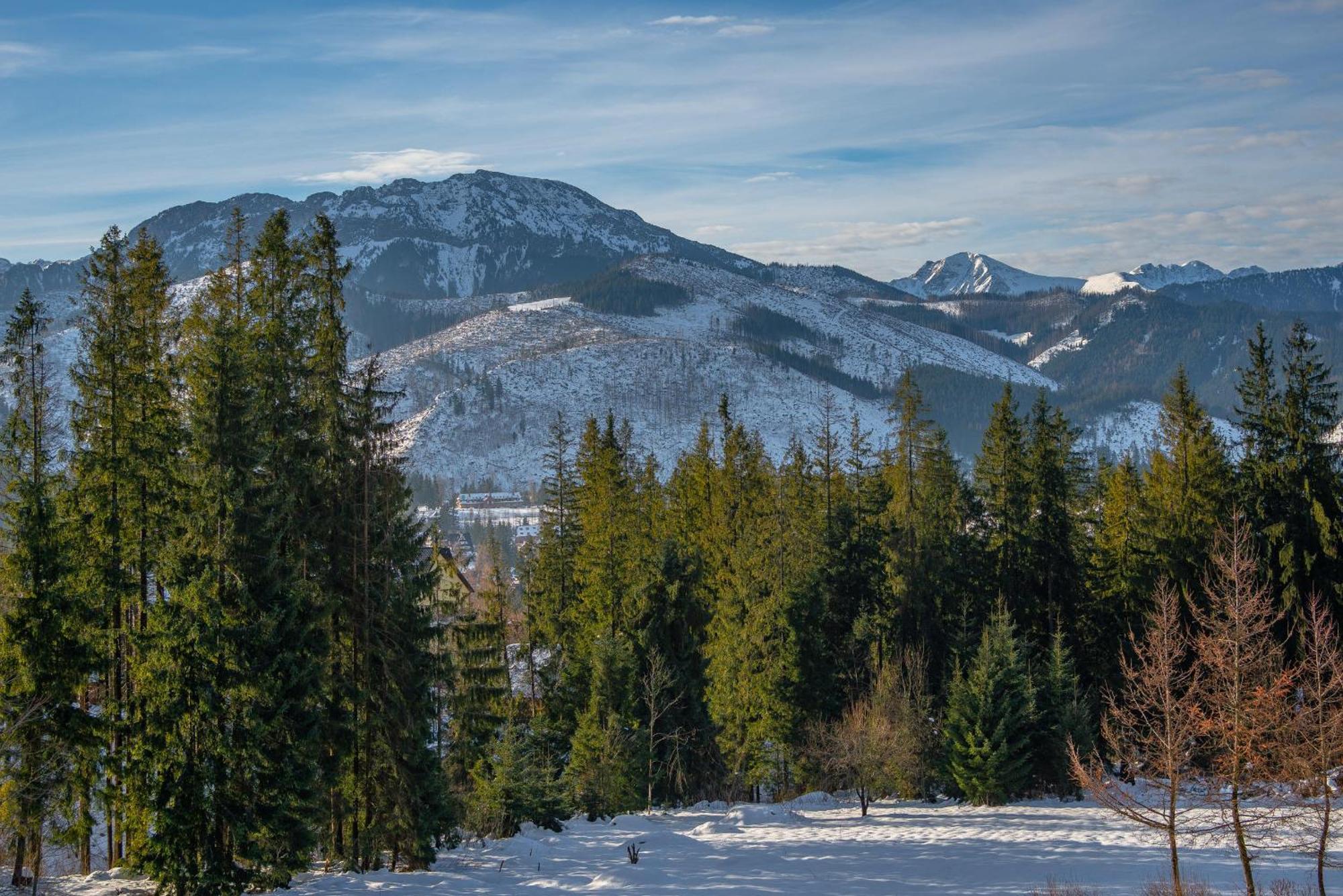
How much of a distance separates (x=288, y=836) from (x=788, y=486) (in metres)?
31.3

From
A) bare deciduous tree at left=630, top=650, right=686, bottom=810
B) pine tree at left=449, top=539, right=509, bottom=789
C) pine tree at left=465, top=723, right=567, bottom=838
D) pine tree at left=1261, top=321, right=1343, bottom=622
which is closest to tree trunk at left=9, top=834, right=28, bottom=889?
pine tree at left=465, top=723, right=567, bottom=838

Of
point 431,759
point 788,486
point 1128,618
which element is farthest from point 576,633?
point 1128,618

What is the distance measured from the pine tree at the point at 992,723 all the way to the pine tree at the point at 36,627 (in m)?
29.5

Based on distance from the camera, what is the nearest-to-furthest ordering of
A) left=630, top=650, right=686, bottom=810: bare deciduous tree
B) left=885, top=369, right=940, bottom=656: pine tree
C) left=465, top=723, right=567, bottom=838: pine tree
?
left=465, top=723, right=567, bottom=838: pine tree → left=630, top=650, right=686, bottom=810: bare deciduous tree → left=885, top=369, right=940, bottom=656: pine tree

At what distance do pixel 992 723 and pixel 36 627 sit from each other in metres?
31.8

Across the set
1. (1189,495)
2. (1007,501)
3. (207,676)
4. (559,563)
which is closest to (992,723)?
(1007,501)

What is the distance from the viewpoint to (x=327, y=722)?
2345cm

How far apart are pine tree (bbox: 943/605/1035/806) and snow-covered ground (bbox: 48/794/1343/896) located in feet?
4.33

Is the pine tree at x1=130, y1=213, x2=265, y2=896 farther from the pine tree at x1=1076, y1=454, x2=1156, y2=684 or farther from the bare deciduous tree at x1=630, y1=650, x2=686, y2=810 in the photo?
the pine tree at x1=1076, y1=454, x2=1156, y2=684

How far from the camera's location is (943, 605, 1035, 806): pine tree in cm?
3766

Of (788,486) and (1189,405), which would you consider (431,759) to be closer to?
(788,486)

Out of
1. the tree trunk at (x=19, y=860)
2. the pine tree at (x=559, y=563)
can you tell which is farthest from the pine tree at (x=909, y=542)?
the tree trunk at (x=19, y=860)

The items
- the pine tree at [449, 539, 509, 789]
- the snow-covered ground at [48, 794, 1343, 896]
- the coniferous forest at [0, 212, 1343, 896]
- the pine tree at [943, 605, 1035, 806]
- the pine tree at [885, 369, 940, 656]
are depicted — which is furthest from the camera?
the pine tree at [885, 369, 940, 656]

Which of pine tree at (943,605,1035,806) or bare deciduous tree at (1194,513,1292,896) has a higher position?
bare deciduous tree at (1194,513,1292,896)
